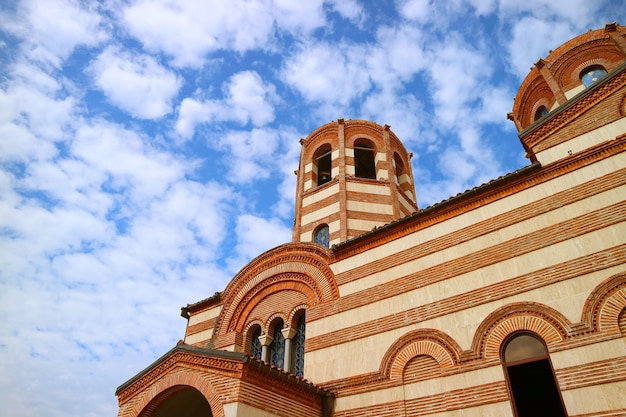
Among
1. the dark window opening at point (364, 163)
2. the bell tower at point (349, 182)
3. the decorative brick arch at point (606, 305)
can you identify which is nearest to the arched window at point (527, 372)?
the decorative brick arch at point (606, 305)

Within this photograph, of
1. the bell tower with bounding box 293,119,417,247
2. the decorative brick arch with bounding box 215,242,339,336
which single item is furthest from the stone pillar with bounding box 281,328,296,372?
the bell tower with bounding box 293,119,417,247

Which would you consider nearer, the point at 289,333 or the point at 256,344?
the point at 289,333

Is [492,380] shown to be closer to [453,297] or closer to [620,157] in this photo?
[453,297]

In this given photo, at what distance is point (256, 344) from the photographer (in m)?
11.5

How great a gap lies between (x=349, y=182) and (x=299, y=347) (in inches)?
230

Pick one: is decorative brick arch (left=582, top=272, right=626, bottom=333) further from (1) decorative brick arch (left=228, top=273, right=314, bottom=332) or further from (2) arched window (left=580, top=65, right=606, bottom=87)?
(2) arched window (left=580, top=65, right=606, bottom=87)

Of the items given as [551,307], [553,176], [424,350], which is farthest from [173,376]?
[553,176]

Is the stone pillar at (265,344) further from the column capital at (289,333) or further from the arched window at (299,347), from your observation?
the arched window at (299,347)

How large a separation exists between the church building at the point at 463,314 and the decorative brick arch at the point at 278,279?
2.0 inches

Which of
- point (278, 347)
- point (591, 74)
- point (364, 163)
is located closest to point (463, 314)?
point (278, 347)

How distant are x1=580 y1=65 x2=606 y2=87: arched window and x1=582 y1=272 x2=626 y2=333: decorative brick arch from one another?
8.87m

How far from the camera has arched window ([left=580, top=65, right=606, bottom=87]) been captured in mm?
13430

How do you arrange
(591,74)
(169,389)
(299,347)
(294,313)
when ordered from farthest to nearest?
(591,74) → (294,313) → (299,347) → (169,389)

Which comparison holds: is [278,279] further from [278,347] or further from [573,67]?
[573,67]
